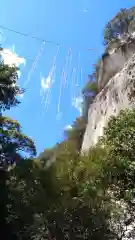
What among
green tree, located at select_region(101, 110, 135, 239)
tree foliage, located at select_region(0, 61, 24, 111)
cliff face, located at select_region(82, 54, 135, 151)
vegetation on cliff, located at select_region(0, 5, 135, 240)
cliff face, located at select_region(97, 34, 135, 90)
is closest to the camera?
vegetation on cliff, located at select_region(0, 5, 135, 240)

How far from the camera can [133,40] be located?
24.0 metres

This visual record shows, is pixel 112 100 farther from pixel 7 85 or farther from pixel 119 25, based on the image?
pixel 119 25

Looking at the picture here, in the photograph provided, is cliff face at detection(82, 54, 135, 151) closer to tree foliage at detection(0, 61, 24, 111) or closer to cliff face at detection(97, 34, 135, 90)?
cliff face at detection(97, 34, 135, 90)

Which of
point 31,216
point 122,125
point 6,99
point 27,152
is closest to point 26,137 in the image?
point 27,152

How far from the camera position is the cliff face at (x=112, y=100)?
65.8 ft

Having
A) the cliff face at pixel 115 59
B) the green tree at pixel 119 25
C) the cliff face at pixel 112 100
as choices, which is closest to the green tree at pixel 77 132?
the cliff face at pixel 112 100

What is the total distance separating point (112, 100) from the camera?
22.1 metres

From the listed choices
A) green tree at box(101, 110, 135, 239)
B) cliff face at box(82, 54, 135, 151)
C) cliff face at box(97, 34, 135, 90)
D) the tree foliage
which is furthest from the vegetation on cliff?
cliff face at box(97, 34, 135, 90)

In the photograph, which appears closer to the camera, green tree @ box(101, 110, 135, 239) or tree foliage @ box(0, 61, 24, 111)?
green tree @ box(101, 110, 135, 239)

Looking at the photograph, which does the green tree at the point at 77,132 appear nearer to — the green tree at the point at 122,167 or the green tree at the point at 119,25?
the green tree at the point at 119,25

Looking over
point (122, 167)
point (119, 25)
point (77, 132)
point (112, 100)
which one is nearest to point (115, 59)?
point (112, 100)

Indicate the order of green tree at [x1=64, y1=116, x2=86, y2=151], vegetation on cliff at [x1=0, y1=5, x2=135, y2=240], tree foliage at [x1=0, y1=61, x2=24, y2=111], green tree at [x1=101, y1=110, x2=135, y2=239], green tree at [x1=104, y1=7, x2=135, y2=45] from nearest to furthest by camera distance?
vegetation on cliff at [x1=0, y1=5, x2=135, y2=240] → green tree at [x1=101, y1=110, x2=135, y2=239] → tree foliage at [x1=0, y1=61, x2=24, y2=111] → green tree at [x1=64, y1=116, x2=86, y2=151] → green tree at [x1=104, y1=7, x2=135, y2=45]

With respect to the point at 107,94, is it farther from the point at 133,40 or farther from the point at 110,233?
the point at 110,233

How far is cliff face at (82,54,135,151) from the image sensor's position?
65.8ft
